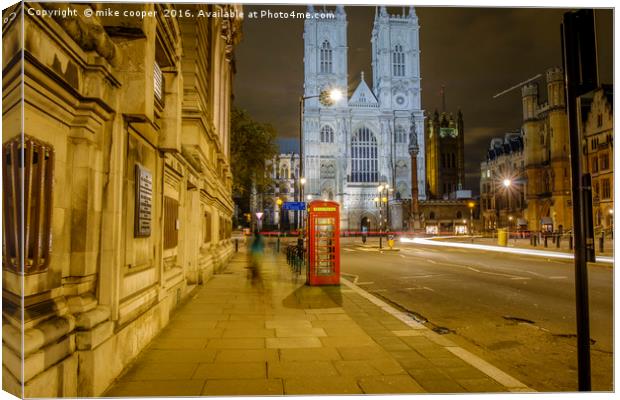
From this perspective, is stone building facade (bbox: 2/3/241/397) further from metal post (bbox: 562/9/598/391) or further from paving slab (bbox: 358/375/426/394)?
metal post (bbox: 562/9/598/391)

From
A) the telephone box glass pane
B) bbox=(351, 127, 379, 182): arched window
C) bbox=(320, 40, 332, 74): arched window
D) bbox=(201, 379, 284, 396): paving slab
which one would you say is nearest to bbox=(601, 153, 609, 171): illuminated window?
bbox=(351, 127, 379, 182): arched window

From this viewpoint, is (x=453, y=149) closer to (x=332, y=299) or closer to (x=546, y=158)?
(x=546, y=158)

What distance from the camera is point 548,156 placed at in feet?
201

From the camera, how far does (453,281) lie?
13.8 meters

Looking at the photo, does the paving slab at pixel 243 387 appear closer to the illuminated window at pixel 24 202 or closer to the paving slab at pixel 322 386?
the paving slab at pixel 322 386

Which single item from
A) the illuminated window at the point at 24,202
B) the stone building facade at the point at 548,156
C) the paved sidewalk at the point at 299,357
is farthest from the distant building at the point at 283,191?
the illuminated window at the point at 24,202

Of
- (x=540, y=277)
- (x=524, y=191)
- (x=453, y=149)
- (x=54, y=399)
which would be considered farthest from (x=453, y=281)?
(x=453, y=149)

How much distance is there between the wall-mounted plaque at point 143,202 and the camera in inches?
217

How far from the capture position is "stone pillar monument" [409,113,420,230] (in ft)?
246

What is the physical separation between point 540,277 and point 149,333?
40.7ft

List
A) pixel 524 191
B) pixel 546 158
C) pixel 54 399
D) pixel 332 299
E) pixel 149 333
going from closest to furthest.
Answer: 1. pixel 54 399
2. pixel 149 333
3. pixel 332 299
4. pixel 546 158
5. pixel 524 191

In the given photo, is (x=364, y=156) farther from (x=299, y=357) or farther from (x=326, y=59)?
(x=299, y=357)

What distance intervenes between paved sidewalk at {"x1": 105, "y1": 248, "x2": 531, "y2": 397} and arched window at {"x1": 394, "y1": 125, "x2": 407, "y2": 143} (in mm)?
81001

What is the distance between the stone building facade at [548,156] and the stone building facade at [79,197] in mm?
53639
